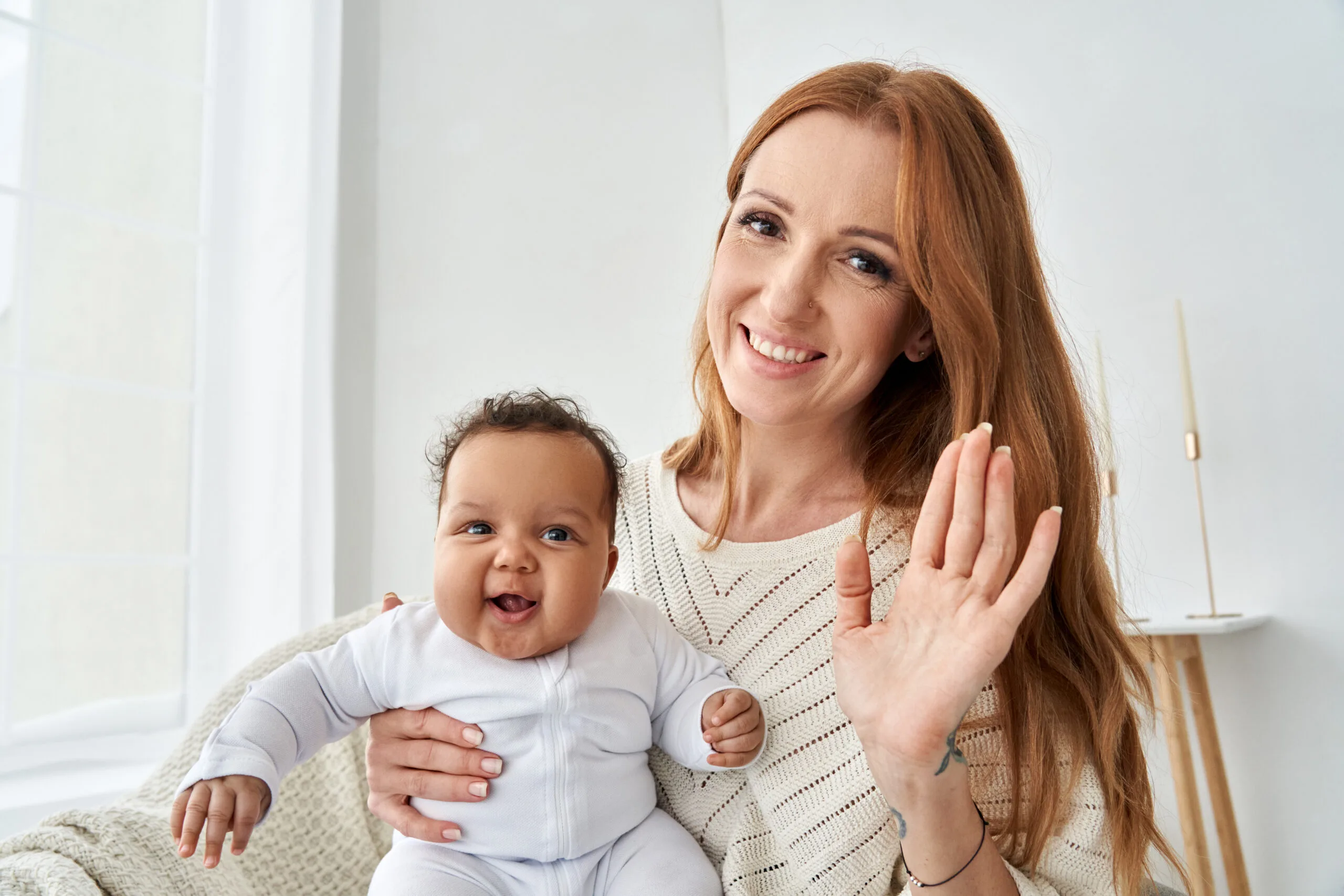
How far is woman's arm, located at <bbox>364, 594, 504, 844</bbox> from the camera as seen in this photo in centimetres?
110

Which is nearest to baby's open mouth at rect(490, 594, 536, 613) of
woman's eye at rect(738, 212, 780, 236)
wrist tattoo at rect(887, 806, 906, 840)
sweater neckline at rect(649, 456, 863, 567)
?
sweater neckline at rect(649, 456, 863, 567)

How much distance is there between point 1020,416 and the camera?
1.29 metres

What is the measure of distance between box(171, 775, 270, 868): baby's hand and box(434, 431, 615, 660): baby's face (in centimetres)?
28

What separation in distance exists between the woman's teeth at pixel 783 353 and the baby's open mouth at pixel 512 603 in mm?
462

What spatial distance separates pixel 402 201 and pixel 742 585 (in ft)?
7.32

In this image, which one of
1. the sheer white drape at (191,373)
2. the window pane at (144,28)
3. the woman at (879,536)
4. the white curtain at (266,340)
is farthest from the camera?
the white curtain at (266,340)

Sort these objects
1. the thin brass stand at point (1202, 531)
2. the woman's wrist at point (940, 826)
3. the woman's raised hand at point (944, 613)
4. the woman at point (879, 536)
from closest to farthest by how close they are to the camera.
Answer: the woman's raised hand at point (944, 613)
the woman's wrist at point (940, 826)
the woman at point (879, 536)
the thin brass stand at point (1202, 531)

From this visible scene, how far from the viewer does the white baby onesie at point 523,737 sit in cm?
109

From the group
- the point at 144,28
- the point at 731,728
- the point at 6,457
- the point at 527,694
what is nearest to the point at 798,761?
the point at 731,728

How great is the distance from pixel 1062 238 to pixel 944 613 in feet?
8.02

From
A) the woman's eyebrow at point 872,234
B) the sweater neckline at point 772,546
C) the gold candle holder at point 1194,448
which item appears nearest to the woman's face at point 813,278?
the woman's eyebrow at point 872,234

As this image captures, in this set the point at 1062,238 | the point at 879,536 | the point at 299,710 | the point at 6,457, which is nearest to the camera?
the point at 299,710

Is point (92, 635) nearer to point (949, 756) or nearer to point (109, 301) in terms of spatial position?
point (109, 301)

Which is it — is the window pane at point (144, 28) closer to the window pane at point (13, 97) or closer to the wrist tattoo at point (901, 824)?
the window pane at point (13, 97)
